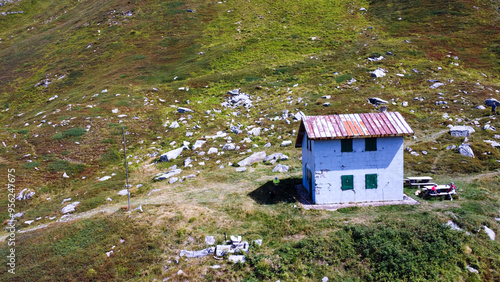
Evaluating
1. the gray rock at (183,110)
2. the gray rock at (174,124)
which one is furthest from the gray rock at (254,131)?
the gray rock at (183,110)

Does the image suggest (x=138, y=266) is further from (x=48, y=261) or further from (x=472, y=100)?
(x=472, y=100)

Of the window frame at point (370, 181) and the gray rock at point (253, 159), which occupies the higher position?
the window frame at point (370, 181)

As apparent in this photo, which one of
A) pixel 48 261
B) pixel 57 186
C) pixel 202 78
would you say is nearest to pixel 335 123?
pixel 48 261

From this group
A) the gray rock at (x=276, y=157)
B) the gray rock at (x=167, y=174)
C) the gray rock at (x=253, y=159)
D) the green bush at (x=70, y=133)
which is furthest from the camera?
the green bush at (x=70, y=133)

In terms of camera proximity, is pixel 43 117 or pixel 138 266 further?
pixel 43 117

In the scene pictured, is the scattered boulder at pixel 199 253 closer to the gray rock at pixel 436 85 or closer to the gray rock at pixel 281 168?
the gray rock at pixel 281 168

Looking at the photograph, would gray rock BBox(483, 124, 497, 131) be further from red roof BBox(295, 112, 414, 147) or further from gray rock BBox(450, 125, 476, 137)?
red roof BBox(295, 112, 414, 147)
